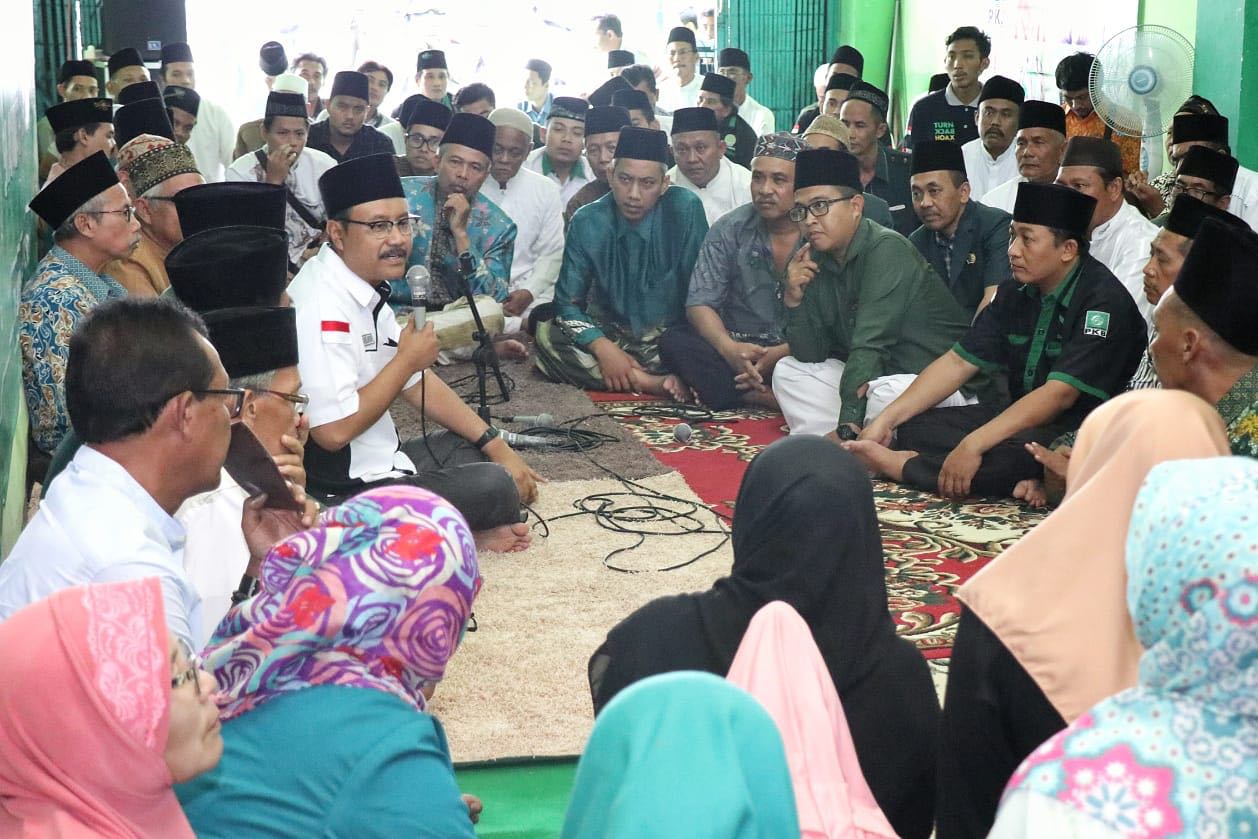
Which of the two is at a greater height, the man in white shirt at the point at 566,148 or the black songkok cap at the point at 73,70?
the black songkok cap at the point at 73,70

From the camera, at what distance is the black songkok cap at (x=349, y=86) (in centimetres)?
712

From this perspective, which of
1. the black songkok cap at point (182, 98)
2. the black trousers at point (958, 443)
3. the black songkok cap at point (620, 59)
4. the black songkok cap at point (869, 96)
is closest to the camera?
the black trousers at point (958, 443)

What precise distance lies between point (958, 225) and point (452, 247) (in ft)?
7.14

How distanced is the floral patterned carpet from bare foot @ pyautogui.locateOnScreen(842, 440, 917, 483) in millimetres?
42

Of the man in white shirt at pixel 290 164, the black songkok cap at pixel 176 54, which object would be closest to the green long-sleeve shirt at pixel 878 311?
the man in white shirt at pixel 290 164

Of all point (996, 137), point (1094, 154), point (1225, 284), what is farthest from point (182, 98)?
point (1225, 284)

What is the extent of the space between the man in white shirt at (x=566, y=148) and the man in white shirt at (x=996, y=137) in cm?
206

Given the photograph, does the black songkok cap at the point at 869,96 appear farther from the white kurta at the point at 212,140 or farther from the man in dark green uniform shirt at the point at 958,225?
the white kurta at the point at 212,140

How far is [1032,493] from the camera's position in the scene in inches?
158

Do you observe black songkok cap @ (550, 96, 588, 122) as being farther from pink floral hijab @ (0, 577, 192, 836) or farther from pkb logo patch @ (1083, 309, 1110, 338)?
pink floral hijab @ (0, 577, 192, 836)

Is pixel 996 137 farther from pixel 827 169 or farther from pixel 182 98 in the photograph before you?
pixel 182 98

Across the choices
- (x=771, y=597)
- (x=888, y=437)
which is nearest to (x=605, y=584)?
(x=888, y=437)

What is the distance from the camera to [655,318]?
19.1 feet

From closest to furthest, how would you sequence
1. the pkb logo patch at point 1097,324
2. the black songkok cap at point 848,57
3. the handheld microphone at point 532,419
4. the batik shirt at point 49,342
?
the batik shirt at point 49,342 < the pkb logo patch at point 1097,324 < the handheld microphone at point 532,419 < the black songkok cap at point 848,57
